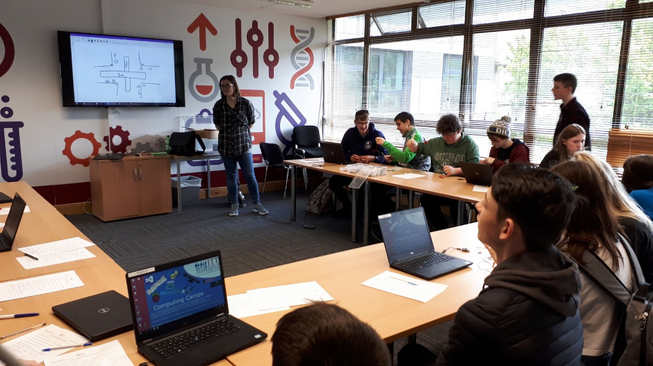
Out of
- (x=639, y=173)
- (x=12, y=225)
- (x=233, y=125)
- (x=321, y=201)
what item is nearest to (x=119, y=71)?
(x=233, y=125)

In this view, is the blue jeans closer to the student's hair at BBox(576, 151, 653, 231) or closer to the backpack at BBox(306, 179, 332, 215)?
the backpack at BBox(306, 179, 332, 215)

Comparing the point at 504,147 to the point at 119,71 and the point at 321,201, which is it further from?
the point at 119,71

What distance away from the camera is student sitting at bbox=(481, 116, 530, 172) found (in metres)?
4.31

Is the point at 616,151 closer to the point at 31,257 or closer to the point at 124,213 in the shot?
the point at 31,257

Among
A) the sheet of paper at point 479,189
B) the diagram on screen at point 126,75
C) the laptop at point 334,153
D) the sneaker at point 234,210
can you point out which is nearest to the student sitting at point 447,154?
the sheet of paper at point 479,189

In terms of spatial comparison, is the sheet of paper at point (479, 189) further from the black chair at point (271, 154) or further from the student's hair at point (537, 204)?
the black chair at point (271, 154)

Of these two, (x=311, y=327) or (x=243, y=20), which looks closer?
(x=311, y=327)

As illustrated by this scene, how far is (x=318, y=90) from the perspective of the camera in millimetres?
7836

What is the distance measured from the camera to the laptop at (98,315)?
1.57 metres

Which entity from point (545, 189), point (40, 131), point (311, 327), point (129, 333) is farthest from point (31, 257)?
point (40, 131)

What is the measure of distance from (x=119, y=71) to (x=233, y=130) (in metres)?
1.56

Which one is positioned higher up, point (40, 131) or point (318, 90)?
point (318, 90)

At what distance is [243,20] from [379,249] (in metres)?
5.29

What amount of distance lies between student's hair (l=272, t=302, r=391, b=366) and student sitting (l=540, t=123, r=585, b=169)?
354 cm
